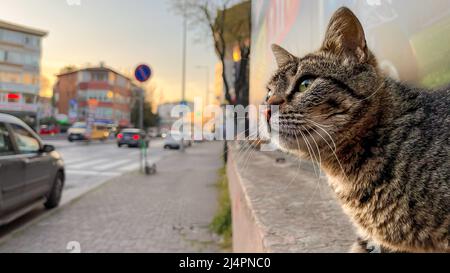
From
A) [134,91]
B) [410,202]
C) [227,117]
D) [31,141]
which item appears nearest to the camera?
[410,202]

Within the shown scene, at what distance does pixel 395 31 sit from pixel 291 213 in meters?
1.05

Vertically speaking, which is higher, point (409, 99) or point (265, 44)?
point (265, 44)

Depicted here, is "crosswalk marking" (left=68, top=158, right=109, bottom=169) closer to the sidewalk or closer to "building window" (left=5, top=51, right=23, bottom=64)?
the sidewalk

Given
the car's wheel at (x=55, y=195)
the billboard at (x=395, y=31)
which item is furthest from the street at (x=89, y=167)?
the billboard at (x=395, y=31)

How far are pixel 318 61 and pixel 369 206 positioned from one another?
1.09 ft

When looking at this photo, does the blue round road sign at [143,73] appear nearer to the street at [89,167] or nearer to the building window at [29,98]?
the building window at [29,98]

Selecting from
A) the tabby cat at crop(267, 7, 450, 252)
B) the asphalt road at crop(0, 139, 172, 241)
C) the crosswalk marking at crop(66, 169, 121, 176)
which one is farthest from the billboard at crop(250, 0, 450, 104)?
the crosswalk marking at crop(66, 169, 121, 176)

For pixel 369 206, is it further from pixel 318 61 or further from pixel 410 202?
pixel 318 61

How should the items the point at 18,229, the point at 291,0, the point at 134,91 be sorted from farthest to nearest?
the point at 18,229, the point at 134,91, the point at 291,0

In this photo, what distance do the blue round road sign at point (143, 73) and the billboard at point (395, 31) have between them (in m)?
0.34

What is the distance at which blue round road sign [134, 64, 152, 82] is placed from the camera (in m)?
0.93
